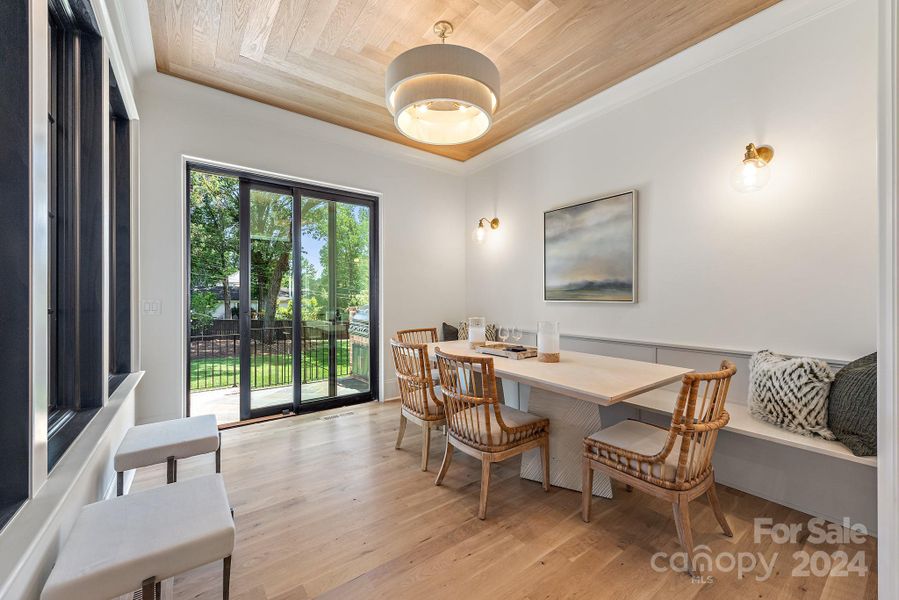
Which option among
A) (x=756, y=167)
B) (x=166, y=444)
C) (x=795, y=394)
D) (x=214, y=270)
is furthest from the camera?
(x=214, y=270)

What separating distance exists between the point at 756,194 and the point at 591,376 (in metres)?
1.62

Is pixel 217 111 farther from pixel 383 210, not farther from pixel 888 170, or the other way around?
pixel 888 170

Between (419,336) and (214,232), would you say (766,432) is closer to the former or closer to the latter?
(419,336)

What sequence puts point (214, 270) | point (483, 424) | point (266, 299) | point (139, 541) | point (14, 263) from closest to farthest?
point (14, 263), point (139, 541), point (483, 424), point (214, 270), point (266, 299)

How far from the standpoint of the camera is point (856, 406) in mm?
1709

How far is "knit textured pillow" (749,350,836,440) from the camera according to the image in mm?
1818

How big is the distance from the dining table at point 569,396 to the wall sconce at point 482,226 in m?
2.14

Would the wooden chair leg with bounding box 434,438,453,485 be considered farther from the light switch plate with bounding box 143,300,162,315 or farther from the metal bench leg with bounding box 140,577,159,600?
the light switch plate with bounding box 143,300,162,315

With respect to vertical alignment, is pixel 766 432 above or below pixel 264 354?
below

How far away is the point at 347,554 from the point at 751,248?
2.91 m

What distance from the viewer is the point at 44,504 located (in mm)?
1003

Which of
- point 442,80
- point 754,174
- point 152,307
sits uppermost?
point 442,80

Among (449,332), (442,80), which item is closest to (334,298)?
(449,332)

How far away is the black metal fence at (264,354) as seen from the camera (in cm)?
343
